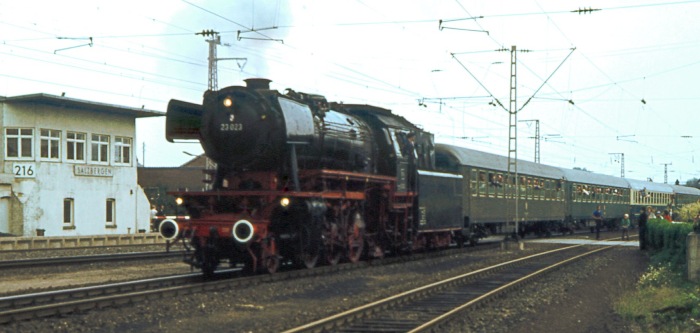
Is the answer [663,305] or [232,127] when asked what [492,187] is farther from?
[663,305]

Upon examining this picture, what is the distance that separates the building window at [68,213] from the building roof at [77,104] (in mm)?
4981

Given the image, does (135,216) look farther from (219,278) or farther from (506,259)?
(219,278)

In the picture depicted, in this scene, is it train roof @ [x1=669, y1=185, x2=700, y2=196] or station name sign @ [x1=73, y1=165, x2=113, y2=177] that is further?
train roof @ [x1=669, y1=185, x2=700, y2=196]

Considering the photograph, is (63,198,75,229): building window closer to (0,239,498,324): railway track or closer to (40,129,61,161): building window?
(40,129,61,161): building window

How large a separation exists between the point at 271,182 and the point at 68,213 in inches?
1167

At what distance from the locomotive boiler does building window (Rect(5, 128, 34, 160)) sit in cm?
2639

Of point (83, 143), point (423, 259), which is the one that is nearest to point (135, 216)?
point (83, 143)

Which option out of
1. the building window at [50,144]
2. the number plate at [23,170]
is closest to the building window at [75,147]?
the building window at [50,144]

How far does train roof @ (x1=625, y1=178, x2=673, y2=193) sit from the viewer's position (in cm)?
5587

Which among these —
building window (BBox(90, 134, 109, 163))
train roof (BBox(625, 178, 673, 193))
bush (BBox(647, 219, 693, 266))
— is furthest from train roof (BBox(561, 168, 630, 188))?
building window (BBox(90, 134, 109, 163))

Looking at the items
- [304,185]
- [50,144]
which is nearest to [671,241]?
[304,185]

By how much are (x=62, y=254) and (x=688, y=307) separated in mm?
20241

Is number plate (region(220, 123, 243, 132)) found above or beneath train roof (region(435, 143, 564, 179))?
above

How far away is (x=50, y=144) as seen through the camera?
42.5 meters
